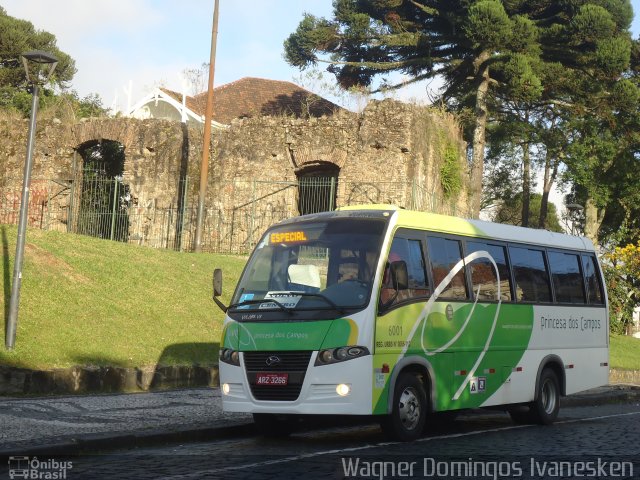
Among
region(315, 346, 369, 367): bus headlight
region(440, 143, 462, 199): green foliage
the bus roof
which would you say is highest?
region(440, 143, 462, 199): green foliage

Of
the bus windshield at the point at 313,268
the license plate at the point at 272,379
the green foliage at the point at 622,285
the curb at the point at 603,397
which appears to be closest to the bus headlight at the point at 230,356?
the license plate at the point at 272,379

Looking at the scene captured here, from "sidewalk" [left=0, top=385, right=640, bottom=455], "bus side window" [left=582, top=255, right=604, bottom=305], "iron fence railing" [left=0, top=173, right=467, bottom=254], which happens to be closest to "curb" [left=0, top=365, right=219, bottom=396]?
"sidewalk" [left=0, top=385, right=640, bottom=455]

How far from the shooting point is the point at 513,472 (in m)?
8.24

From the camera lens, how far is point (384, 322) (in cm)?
1014

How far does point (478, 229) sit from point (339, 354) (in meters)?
3.27

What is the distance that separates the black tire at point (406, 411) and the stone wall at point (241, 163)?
17.8m

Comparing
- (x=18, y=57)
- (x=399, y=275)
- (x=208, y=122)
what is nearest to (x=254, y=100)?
(x=18, y=57)

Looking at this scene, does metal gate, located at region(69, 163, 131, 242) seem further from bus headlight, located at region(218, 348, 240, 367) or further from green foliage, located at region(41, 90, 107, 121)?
bus headlight, located at region(218, 348, 240, 367)

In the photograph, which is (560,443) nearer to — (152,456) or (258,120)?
(152,456)

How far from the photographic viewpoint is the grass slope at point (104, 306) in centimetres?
1455

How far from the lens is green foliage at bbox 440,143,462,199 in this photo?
1233 inches

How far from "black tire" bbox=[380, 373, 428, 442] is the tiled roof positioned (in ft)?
112

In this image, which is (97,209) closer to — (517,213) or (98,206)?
(98,206)

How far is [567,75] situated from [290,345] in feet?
97.4
